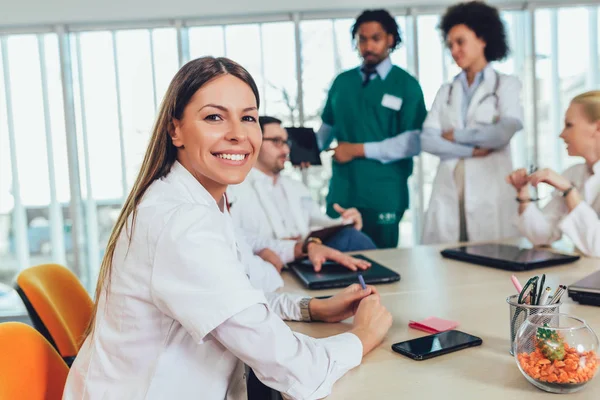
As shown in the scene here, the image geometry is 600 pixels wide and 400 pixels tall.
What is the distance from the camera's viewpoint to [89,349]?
1.12m

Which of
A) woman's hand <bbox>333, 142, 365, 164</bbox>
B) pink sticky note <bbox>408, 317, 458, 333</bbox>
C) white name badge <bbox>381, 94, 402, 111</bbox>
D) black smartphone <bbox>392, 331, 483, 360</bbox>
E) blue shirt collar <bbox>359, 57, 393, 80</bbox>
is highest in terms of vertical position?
blue shirt collar <bbox>359, 57, 393, 80</bbox>

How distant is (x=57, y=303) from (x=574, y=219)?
173 cm

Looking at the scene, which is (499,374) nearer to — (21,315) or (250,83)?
(250,83)

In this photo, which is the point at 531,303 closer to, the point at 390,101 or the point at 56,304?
the point at 56,304

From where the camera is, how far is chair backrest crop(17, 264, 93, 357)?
1.46m

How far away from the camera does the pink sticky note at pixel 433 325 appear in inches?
49.6

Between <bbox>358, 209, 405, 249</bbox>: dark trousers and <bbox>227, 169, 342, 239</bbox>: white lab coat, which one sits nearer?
<bbox>227, 169, 342, 239</bbox>: white lab coat

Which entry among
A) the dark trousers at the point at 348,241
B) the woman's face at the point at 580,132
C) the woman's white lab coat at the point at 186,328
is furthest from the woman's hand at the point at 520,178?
the woman's white lab coat at the point at 186,328

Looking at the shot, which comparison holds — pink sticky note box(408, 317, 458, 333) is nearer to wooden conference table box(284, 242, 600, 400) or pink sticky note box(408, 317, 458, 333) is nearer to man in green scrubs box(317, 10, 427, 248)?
wooden conference table box(284, 242, 600, 400)

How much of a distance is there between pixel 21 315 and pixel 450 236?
10.7 ft

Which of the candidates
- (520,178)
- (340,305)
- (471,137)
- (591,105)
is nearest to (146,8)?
(471,137)

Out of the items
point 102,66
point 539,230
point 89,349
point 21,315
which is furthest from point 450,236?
point 21,315

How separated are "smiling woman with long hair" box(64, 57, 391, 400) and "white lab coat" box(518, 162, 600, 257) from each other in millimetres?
1088

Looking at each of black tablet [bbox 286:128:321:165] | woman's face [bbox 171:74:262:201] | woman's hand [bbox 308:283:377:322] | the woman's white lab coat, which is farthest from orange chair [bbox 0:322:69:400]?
black tablet [bbox 286:128:321:165]
